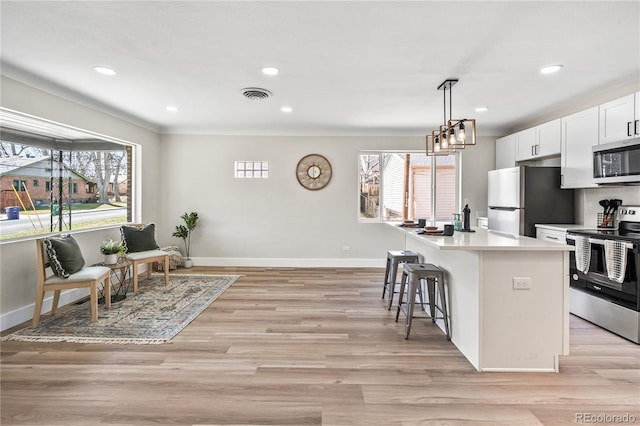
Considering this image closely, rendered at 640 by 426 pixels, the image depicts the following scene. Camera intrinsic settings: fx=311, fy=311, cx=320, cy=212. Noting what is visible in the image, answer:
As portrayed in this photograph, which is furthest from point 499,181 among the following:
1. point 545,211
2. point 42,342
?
point 42,342

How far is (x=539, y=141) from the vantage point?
4410mm

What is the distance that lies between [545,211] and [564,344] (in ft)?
8.13

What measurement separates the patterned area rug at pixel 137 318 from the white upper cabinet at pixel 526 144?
484 cm

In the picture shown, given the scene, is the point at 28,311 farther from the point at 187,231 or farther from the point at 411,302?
the point at 411,302

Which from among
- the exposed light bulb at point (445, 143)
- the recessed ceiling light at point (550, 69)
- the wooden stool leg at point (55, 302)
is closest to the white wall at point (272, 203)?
the wooden stool leg at point (55, 302)

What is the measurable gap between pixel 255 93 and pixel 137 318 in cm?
277

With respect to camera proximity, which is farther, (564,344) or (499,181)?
(499,181)

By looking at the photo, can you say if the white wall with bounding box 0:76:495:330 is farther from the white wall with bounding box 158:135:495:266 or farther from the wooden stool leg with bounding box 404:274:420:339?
the wooden stool leg with bounding box 404:274:420:339

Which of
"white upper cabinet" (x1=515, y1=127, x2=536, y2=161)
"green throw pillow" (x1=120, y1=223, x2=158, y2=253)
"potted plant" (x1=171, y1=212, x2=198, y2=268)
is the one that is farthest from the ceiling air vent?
"white upper cabinet" (x1=515, y1=127, x2=536, y2=161)

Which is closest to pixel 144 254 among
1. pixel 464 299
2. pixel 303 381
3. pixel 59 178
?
pixel 59 178

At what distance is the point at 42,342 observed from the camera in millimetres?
2721

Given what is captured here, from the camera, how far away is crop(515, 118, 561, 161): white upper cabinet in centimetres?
412

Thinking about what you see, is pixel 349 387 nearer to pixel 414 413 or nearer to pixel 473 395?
pixel 414 413

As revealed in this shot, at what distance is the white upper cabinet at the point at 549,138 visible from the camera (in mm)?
4075
